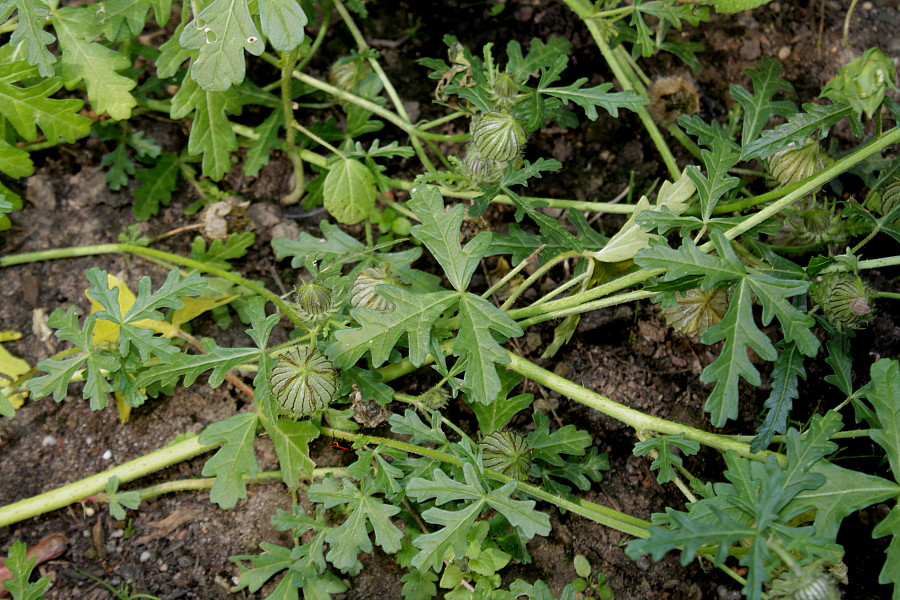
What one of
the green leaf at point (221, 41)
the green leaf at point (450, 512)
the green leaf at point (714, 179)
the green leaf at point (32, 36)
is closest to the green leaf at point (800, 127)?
the green leaf at point (714, 179)

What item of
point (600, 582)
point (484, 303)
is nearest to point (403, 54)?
point (484, 303)

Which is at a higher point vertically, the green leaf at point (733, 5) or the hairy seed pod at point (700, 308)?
the green leaf at point (733, 5)

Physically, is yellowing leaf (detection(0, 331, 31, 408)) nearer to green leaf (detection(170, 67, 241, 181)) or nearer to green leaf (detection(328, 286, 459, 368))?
green leaf (detection(170, 67, 241, 181))

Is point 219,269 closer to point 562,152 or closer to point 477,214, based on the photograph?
point 477,214

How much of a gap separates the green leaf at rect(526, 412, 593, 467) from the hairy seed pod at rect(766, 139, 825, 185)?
1.18m

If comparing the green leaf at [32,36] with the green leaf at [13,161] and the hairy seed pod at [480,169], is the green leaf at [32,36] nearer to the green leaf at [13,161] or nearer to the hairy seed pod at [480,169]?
the green leaf at [13,161]

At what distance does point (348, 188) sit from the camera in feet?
9.20

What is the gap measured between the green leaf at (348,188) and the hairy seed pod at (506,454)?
1043 millimetres

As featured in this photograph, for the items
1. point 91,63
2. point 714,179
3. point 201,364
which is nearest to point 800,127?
point 714,179

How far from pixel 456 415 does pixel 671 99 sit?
5.49ft

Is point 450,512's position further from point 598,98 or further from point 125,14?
point 125,14

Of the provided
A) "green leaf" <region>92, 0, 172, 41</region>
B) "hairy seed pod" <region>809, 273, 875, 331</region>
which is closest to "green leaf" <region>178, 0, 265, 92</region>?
"green leaf" <region>92, 0, 172, 41</region>

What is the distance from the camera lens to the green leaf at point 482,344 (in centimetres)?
206

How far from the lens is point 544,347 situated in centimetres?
292
